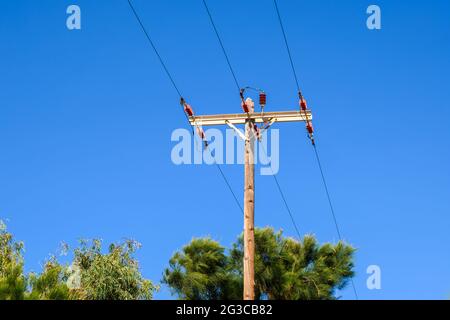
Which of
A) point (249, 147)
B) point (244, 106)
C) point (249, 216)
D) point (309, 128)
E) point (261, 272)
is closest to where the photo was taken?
point (249, 216)

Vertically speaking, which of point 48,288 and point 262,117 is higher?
point 262,117

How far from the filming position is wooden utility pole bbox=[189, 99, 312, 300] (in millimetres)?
13133

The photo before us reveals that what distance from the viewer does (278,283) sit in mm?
20906

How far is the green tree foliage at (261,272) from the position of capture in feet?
68.7

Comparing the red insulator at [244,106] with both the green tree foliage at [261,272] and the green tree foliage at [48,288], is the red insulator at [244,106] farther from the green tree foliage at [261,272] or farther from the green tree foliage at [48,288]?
the green tree foliage at [261,272]

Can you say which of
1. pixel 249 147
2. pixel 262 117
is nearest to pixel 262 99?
pixel 262 117

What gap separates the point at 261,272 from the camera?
20891 millimetres

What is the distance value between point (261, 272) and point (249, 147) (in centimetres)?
763

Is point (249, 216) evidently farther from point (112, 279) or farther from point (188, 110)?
point (112, 279)

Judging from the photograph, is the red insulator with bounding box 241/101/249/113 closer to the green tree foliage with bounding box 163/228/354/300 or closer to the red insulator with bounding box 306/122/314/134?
the red insulator with bounding box 306/122/314/134

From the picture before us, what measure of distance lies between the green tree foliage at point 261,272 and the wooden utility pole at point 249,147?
23.1ft
